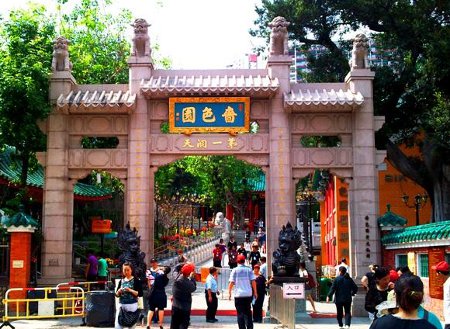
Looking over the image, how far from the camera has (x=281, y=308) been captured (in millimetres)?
Answer: 15016

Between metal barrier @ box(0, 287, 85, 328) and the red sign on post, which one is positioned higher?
the red sign on post

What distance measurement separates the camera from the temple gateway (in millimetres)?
20344

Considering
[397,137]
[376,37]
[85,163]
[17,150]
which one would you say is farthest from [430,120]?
[17,150]

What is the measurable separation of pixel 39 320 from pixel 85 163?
5183 mm

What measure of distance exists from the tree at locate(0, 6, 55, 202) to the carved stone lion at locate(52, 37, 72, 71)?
0.30 meters

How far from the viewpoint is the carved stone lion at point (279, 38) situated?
21.0 metres

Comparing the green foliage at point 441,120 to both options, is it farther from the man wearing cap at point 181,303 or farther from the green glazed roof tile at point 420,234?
the man wearing cap at point 181,303

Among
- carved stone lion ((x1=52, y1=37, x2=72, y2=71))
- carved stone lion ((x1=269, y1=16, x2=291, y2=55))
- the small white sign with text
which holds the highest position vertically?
carved stone lion ((x1=269, y1=16, x2=291, y2=55))

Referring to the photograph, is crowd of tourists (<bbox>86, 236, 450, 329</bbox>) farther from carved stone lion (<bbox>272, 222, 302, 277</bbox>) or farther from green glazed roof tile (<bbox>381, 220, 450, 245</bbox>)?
green glazed roof tile (<bbox>381, 220, 450, 245</bbox>)

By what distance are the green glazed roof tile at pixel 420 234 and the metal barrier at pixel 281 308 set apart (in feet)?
12.6

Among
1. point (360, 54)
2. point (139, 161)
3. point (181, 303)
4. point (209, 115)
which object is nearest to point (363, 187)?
point (360, 54)

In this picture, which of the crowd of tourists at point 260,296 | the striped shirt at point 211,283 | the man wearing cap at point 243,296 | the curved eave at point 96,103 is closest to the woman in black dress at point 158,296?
the crowd of tourists at point 260,296

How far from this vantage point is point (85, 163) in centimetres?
2075

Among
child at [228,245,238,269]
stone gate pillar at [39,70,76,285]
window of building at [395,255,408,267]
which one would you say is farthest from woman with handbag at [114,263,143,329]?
child at [228,245,238,269]
